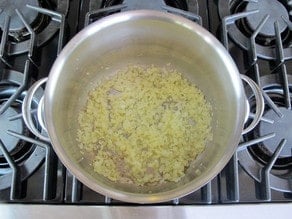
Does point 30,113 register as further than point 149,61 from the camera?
No

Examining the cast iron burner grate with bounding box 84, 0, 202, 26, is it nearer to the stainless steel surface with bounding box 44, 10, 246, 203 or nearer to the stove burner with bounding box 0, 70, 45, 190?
the stainless steel surface with bounding box 44, 10, 246, 203

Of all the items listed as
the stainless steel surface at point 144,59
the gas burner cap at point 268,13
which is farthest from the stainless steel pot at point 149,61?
the gas burner cap at point 268,13

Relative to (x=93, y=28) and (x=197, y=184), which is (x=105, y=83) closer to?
(x=93, y=28)

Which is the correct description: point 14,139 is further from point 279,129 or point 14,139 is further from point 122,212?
point 279,129

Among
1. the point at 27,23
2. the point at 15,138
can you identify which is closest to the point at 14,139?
the point at 15,138

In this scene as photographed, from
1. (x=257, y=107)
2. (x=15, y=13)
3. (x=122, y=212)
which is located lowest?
(x=122, y=212)

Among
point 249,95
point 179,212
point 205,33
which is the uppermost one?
point 205,33

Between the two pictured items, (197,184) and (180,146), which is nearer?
(197,184)

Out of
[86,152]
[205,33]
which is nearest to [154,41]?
[205,33]
